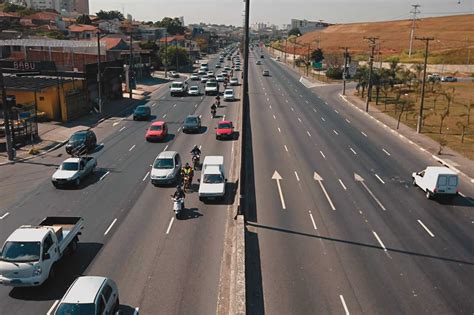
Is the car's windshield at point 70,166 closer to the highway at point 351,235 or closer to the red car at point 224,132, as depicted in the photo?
the highway at point 351,235

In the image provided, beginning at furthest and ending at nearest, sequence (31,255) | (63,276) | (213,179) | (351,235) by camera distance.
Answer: (213,179) < (351,235) < (63,276) < (31,255)

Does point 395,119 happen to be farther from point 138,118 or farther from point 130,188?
point 130,188

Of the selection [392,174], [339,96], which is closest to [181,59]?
[339,96]

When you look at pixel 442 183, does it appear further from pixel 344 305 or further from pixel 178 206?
pixel 178 206

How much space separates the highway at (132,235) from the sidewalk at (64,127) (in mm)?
2231

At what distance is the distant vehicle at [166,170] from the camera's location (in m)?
28.3

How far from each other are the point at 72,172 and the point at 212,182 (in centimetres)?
866

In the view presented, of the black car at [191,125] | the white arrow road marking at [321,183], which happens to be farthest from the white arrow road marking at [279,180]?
the black car at [191,125]

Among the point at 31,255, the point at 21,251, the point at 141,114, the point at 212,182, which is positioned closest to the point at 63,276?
the point at 31,255

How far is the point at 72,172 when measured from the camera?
28.4 m

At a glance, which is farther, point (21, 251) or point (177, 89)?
point (177, 89)

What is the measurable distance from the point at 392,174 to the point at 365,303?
18.0 m

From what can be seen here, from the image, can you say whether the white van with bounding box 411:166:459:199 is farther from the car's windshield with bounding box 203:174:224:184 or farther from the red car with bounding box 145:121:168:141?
the red car with bounding box 145:121:168:141

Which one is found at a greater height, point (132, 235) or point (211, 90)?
point (211, 90)
